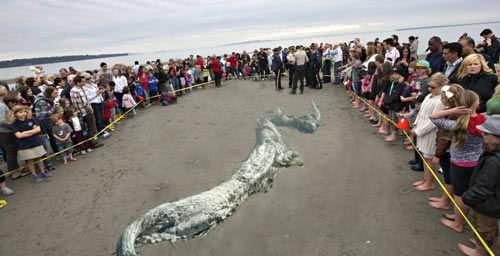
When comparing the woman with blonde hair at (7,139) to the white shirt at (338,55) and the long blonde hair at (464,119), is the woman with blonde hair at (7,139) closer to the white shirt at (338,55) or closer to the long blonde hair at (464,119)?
the long blonde hair at (464,119)

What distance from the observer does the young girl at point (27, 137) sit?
6.74m

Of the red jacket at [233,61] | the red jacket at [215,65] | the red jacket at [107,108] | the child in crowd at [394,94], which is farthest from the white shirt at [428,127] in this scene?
the red jacket at [233,61]

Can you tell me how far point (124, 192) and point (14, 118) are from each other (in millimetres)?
3226

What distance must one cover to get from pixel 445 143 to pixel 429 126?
2.42ft

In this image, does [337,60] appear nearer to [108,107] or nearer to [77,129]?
[108,107]

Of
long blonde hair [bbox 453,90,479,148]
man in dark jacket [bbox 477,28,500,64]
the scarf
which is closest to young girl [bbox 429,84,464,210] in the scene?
long blonde hair [bbox 453,90,479,148]

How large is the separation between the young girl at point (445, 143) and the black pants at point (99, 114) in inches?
366

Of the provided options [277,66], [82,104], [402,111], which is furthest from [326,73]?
[82,104]

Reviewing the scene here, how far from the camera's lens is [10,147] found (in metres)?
7.12

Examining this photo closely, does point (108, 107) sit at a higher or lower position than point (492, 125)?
lower

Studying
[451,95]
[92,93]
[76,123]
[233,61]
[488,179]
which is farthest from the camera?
[233,61]

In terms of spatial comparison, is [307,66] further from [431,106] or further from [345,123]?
[431,106]

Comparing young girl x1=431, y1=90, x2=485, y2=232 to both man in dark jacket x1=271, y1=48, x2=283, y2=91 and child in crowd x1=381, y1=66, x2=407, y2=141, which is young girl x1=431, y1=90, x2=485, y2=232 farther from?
man in dark jacket x1=271, y1=48, x2=283, y2=91

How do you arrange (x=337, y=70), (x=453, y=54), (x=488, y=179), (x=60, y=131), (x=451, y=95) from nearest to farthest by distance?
(x=488, y=179), (x=451, y=95), (x=453, y=54), (x=60, y=131), (x=337, y=70)
